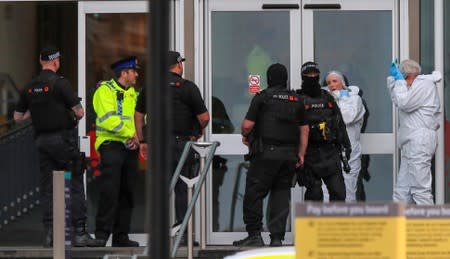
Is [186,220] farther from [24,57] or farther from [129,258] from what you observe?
[24,57]

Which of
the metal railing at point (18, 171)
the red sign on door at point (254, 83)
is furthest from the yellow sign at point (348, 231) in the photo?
the metal railing at point (18, 171)

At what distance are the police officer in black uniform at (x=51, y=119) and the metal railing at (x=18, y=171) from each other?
204 cm

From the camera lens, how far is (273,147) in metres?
9.43

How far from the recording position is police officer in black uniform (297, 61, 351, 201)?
9531 mm

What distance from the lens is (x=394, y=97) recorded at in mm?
9664

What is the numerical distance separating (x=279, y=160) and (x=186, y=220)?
1510mm

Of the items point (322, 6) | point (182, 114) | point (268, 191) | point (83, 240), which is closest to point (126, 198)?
point (83, 240)

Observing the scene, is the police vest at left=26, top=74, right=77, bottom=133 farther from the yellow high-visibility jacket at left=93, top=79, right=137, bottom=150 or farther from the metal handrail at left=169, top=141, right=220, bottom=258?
the metal handrail at left=169, top=141, right=220, bottom=258

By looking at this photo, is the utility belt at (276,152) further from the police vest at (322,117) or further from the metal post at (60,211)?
the metal post at (60,211)

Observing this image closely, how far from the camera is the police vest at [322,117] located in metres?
9.52

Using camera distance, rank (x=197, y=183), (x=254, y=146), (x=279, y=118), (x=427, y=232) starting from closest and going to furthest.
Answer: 1. (x=427, y=232)
2. (x=197, y=183)
3. (x=279, y=118)
4. (x=254, y=146)

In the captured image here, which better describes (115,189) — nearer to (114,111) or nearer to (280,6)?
(114,111)

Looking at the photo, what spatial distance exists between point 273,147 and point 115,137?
1.45 meters

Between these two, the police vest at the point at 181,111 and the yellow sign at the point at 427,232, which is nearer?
the yellow sign at the point at 427,232
